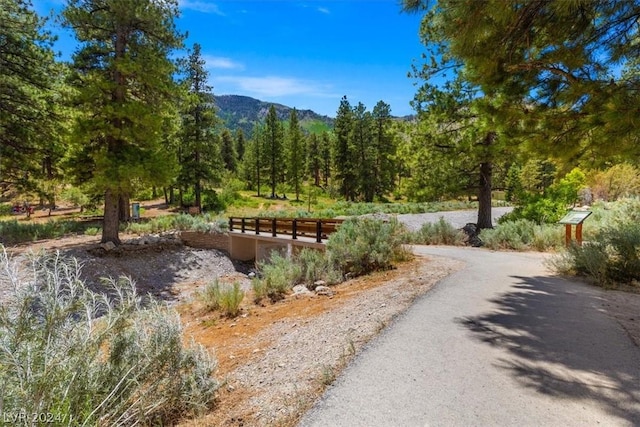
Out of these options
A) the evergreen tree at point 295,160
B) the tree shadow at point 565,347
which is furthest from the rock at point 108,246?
the evergreen tree at point 295,160

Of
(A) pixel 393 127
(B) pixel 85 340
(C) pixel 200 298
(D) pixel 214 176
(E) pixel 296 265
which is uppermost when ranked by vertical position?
(A) pixel 393 127

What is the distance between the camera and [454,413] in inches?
111

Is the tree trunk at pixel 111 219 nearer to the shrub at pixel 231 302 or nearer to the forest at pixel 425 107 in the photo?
the forest at pixel 425 107

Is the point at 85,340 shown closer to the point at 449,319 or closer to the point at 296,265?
the point at 449,319

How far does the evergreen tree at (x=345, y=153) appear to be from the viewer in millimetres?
46812

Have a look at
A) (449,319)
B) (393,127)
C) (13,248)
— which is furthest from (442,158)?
(13,248)

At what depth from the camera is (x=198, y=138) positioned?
27438 mm

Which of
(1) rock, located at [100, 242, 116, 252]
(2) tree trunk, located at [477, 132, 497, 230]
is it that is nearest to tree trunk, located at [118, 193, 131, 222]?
(1) rock, located at [100, 242, 116, 252]

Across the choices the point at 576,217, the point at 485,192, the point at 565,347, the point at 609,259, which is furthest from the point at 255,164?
the point at 565,347

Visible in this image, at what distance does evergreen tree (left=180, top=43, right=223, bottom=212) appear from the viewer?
26.8 m

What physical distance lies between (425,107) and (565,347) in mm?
11035

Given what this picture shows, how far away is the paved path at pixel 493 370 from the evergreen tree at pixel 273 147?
47.6 metres

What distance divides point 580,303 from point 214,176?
87.1ft

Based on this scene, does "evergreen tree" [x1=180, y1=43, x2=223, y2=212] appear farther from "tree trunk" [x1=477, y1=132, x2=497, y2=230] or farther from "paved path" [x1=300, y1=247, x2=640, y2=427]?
"paved path" [x1=300, y1=247, x2=640, y2=427]
